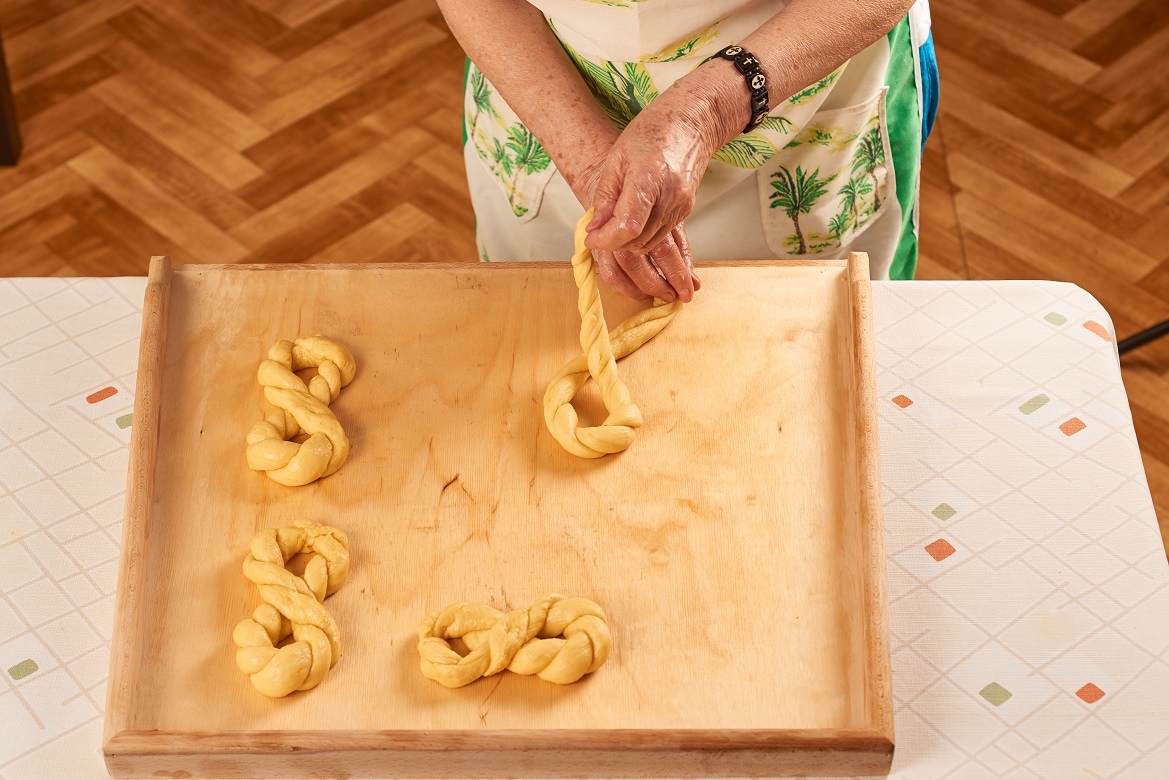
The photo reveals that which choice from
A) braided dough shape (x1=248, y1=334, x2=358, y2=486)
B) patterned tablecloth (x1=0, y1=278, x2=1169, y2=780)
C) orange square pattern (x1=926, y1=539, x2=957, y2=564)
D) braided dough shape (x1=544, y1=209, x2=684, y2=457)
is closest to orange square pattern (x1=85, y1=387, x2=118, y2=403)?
patterned tablecloth (x1=0, y1=278, x2=1169, y2=780)

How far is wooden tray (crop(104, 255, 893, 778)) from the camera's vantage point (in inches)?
33.4

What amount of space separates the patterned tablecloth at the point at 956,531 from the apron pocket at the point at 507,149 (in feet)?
1.30

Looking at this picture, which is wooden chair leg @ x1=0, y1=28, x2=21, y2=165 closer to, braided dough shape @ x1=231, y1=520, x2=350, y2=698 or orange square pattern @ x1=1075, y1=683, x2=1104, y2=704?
braided dough shape @ x1=231, y1=520, x2=350, y2=698

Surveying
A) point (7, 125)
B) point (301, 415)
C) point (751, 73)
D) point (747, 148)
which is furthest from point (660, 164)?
point (7, 125)

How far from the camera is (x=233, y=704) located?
87cm

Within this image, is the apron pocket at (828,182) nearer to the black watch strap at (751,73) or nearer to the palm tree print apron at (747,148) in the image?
the palm tree print apron at (747,148)

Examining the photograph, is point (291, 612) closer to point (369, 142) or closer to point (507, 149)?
point (507, 149)

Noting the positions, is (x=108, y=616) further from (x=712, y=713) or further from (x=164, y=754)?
(x=712, y=713)

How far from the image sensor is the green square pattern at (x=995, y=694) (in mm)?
890

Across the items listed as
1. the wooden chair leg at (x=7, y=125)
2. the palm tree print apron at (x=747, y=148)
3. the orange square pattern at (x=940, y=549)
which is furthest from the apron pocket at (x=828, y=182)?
the wooden chair leg at (x=7, y=125)

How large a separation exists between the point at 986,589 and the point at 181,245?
1.79m

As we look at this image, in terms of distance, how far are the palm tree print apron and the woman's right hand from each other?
12 cm

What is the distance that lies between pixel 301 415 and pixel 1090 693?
2.22 ft

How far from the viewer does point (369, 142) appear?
248cm
